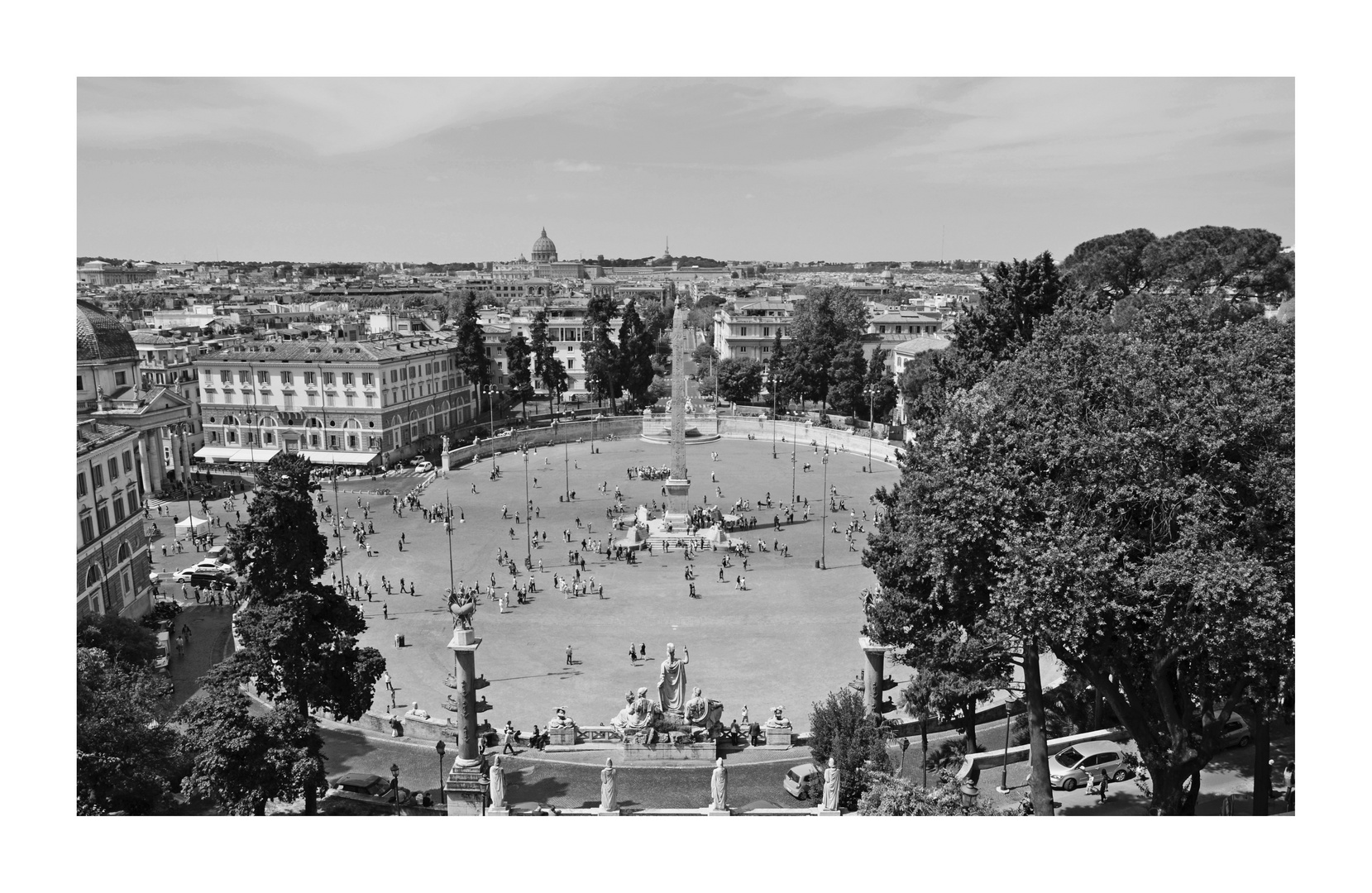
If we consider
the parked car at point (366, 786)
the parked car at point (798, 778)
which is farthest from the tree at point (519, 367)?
the parked car at point (798, 778)

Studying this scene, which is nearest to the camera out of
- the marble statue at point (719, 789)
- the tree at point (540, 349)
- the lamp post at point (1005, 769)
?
the marble statue at point (719, 789)

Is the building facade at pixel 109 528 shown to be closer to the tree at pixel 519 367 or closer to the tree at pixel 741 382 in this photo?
the tree at pixel 519 367

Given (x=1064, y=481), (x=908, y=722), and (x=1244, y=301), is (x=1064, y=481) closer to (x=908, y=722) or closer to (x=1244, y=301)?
(x=908, y=722)

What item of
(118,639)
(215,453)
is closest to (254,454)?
(215,453)

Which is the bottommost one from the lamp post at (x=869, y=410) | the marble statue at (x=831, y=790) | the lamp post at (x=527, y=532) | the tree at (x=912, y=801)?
the marble statue at (x=831, y=790)

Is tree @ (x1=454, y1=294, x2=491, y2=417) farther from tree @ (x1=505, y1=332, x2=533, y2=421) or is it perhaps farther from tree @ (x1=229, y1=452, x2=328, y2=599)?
tree @ (x1=229, y1=452, x2=328, y2=599)

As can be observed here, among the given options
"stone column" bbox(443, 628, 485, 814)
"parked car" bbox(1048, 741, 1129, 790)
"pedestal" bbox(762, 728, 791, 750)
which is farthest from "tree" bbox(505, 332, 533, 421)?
"parked car" bbox(1048, 741, 1129, 790)

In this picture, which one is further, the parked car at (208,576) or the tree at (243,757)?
the parked car at (208,576)
